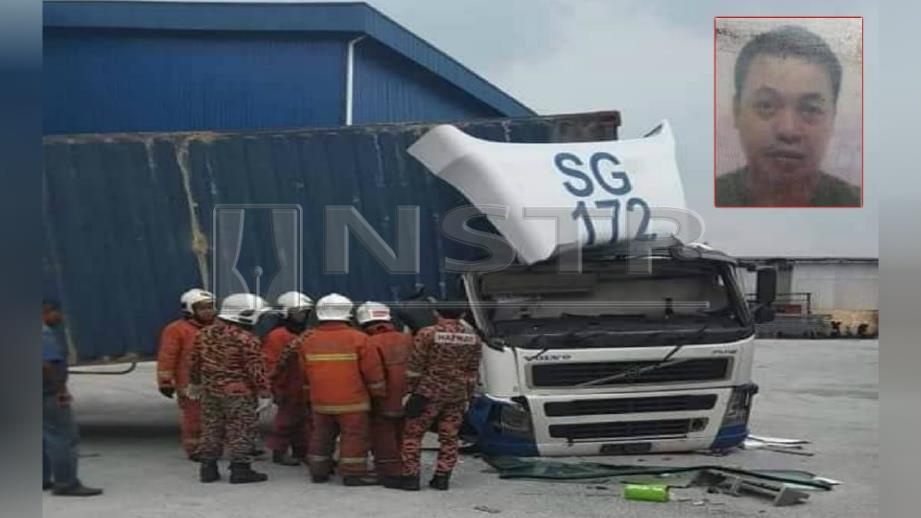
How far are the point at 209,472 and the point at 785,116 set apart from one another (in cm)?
367

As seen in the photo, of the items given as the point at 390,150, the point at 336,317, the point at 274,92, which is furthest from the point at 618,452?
the point at 274,92

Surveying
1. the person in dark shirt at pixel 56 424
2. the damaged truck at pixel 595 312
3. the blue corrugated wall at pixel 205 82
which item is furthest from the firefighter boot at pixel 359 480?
the blue corrugated wall at pixel 205 82

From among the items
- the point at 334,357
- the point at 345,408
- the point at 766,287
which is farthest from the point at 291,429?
the point at 766,287

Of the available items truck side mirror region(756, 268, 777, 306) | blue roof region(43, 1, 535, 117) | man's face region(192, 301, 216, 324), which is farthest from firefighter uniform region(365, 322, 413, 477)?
truck side mirror region(756, 268, 777, 306)

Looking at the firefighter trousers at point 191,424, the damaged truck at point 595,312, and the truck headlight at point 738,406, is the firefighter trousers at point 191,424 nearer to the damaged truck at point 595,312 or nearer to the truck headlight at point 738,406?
the damaged truck at point 595,312

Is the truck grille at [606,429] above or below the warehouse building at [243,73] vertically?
below

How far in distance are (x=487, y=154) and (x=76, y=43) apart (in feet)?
7.41

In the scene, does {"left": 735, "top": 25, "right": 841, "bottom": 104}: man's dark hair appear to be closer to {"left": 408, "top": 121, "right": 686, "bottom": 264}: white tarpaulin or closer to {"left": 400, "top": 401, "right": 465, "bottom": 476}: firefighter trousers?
{"left": 408, "top": 121, "right": 686, "bottom": 264}: white tarpaulin

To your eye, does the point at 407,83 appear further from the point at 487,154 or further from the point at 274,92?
the point at 487,154

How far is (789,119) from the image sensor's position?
3.82 m

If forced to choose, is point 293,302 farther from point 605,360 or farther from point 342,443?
point 605,360

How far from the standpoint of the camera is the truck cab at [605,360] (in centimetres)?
616

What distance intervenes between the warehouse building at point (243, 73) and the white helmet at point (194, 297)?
1.07 metres

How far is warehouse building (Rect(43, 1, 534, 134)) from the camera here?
237 inches
